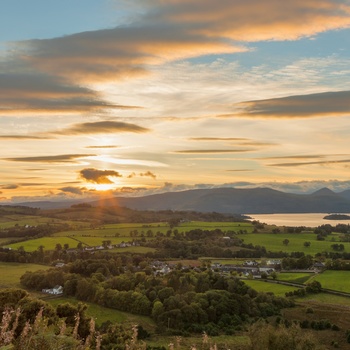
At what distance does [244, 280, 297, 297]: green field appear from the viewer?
211 ft

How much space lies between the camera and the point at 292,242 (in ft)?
373

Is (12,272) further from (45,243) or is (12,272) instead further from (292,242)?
(292,242)

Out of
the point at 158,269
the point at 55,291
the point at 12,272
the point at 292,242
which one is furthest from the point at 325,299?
the point at 292,242

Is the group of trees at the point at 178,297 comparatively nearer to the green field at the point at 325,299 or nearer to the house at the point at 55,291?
the house at the point at 55,291

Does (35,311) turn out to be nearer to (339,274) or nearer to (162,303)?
(162,303)

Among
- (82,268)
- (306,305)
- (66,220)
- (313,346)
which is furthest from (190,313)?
(66,220)

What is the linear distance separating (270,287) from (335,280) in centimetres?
1192

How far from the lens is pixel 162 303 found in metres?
52.6

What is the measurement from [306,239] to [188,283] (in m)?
67.0

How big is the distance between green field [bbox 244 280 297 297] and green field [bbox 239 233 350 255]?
33212 mm

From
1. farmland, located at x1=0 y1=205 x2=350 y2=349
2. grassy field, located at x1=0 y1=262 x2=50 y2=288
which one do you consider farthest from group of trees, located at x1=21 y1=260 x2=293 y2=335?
grassy field, located at x1=0 y1=262 x2=50 y2=288

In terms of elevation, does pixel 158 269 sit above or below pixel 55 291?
below

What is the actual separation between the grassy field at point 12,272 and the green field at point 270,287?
124ft

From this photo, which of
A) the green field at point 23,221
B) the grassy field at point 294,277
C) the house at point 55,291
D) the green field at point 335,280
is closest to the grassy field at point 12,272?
the house at point 55,291
